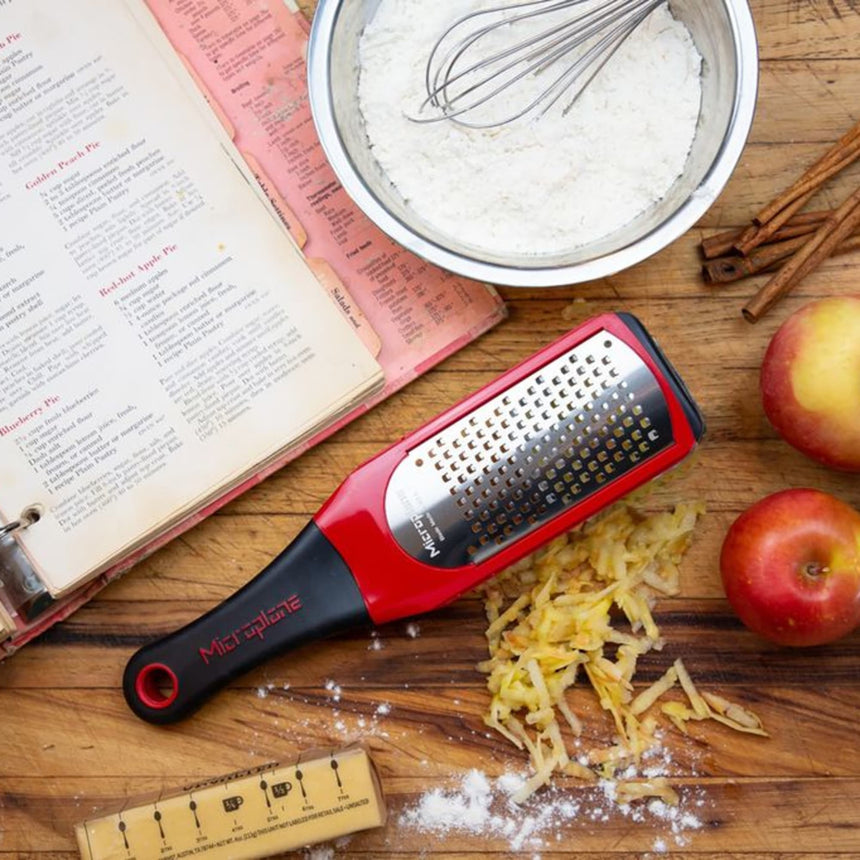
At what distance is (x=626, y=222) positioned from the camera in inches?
35.2

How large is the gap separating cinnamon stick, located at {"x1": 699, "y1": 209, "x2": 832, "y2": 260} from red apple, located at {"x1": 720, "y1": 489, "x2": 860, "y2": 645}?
0.74 feet

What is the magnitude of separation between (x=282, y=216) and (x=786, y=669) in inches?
24.0

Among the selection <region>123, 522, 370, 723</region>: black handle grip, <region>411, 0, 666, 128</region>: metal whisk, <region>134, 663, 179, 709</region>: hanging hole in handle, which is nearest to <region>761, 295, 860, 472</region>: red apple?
<region>411, 0, 666, 128</region>: metal whisk

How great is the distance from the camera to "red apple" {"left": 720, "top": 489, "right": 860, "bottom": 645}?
854mm

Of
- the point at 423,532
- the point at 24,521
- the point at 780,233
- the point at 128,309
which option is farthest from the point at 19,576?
the point at 780,233

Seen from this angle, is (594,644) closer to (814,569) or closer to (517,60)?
(814,569)

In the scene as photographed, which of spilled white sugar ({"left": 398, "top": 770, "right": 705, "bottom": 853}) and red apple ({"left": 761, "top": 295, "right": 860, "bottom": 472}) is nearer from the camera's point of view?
red apple ({"left": 761, "top": 295, "right": 860, "bottom": 472})

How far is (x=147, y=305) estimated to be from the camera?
940mm

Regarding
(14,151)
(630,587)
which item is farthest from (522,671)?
(14,151)

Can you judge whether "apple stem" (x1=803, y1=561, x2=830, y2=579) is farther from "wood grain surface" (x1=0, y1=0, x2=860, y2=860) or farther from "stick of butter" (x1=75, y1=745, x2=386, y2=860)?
"stick of butter" (x1=75, y1=745, x2=386, y2=860)

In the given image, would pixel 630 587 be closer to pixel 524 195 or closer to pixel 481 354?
pixel 481 354

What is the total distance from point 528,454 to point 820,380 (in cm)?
24

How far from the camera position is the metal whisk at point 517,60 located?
2.93 feet

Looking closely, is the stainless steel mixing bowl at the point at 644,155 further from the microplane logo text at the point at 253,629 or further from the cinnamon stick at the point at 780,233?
the microplane logo text at the point at 253,629
